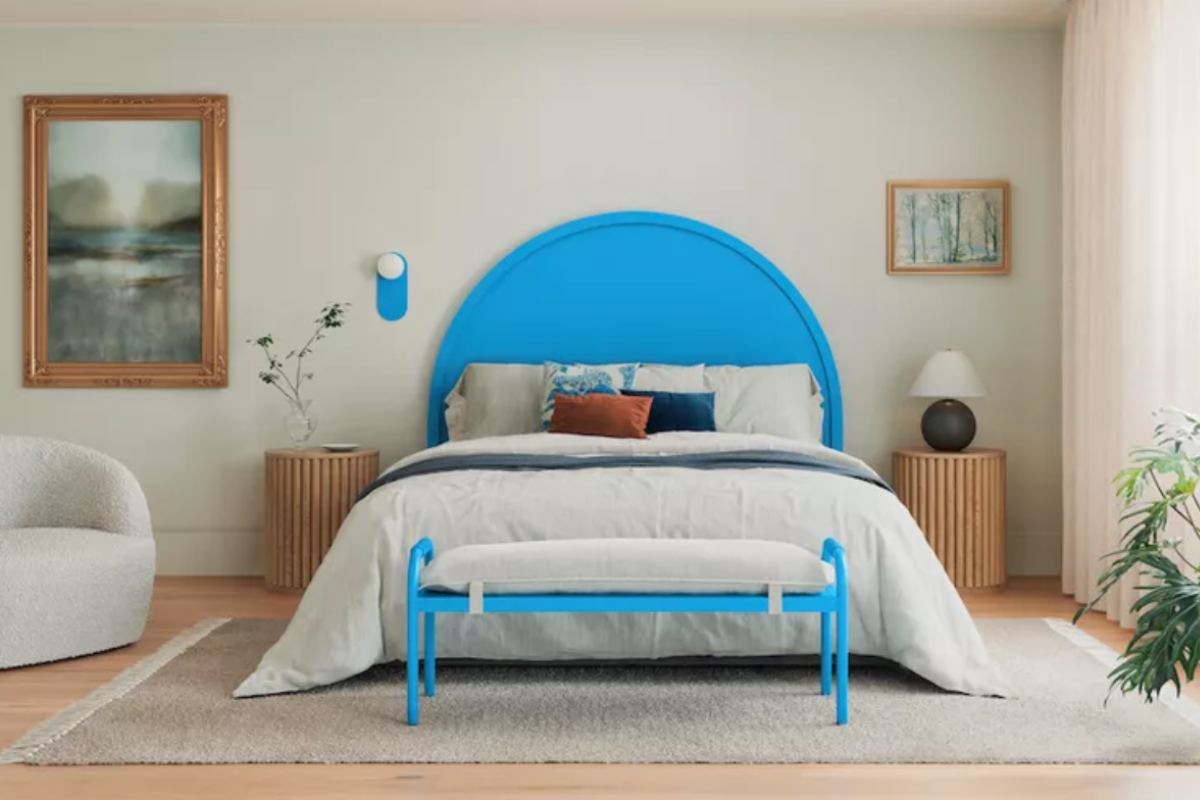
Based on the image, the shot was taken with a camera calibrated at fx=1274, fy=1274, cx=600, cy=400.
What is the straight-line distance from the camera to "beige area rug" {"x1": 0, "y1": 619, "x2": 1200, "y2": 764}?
120 inches

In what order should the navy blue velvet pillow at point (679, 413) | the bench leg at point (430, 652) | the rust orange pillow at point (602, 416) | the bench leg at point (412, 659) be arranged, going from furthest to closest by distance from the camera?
the navy blue velvet pillow at point (679, 413)
the rust orange pillow at point (602, 416)
the bench leg at point (430, 652)
the bench leg at point (412, 659)

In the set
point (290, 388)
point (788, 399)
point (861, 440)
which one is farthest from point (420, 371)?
point (861, 440)

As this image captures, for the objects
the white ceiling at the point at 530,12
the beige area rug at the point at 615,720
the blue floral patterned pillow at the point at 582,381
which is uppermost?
the white ceiling at the point at 530,12

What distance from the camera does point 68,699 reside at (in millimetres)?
3564

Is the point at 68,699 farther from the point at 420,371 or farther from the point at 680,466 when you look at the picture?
the point at 420,371

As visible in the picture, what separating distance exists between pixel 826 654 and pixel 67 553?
2.36 metres

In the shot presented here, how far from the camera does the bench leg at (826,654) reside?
3.44 metres

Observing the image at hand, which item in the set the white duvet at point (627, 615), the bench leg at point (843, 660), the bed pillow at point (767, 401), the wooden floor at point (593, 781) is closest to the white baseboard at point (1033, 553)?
the bed pillow at point (767, 401)

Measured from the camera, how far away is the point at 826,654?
3.53 metres

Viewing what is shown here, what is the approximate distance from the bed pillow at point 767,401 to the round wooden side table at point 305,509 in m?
1.56

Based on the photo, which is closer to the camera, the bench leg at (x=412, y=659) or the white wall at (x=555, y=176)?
the bench leg at (x=412, y=659)

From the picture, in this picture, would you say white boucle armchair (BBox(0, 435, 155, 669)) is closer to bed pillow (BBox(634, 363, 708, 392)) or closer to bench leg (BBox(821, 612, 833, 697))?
bed pillow (BBox(634, 363, 708, 392))

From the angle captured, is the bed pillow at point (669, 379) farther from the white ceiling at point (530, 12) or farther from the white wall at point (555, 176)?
the white ceiling at point (530, 12)

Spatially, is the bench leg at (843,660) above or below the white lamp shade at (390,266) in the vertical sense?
below
